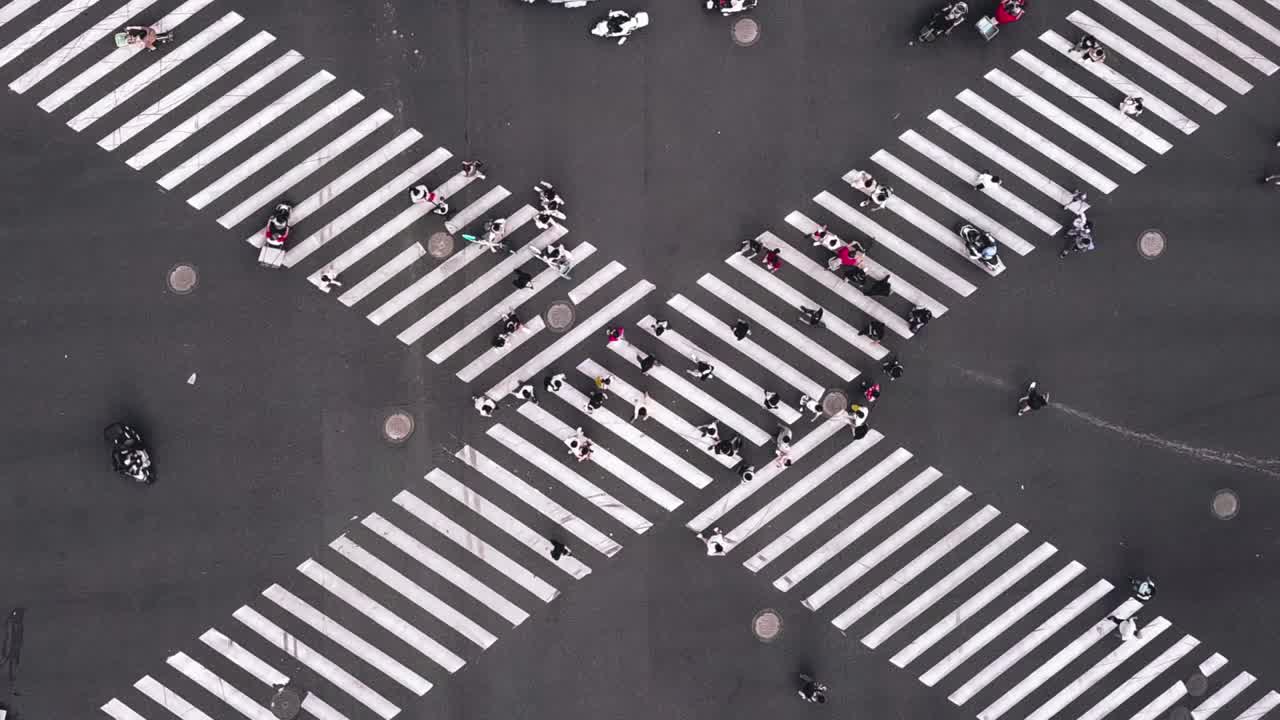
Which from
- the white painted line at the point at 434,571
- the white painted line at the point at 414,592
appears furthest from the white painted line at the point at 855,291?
the white painted line at the point at 414,592

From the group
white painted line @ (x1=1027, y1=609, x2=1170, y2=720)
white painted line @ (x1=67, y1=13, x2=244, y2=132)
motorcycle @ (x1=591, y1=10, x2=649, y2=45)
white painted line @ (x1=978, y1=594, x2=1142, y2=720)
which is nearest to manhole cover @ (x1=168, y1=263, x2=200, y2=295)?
white painted line @ (x1=67, y1=13, x2=244, y2=132)

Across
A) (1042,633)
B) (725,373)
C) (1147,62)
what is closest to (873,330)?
(725,373)

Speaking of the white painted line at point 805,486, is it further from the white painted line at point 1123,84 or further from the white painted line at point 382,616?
the white painted line at point 1123,84

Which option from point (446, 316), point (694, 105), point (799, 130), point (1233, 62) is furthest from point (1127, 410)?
point (446, 316)

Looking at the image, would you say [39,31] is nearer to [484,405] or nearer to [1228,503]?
[484,405]

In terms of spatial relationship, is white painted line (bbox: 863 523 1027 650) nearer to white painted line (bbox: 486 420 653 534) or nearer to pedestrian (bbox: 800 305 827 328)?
white painted line (bbox: 486 420 653 534)

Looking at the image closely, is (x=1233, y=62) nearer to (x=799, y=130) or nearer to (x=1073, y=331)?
(x=1073, y=331)

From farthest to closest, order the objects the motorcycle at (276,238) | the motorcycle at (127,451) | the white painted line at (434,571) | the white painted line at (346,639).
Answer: the white painted line at (434,571) → the white painted line at (346,639) → the motorcycle at (276,238) → the motorcycle at (127,451)
